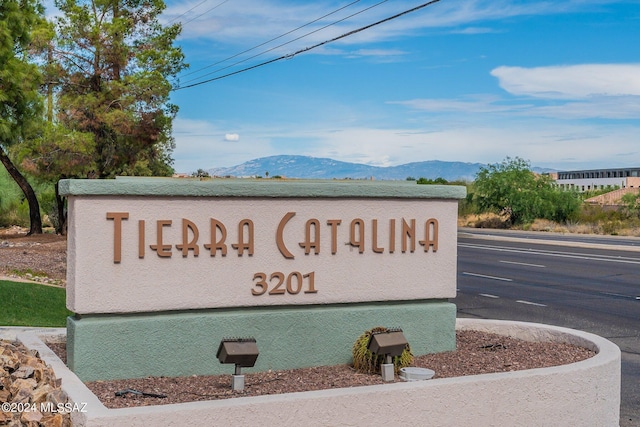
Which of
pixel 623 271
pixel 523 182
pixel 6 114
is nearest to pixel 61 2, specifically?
pixel 6 114

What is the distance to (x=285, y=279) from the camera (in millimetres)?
7863

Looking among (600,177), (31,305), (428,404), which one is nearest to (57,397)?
(428,404)

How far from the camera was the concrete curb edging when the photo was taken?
5.77m

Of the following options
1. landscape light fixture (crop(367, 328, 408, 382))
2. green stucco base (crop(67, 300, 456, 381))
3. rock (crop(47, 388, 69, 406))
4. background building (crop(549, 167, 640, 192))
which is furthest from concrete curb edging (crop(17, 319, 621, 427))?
background building (crop(549, 167, 640, 192))

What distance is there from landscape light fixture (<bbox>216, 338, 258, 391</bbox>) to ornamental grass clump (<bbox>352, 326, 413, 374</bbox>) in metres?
1.12

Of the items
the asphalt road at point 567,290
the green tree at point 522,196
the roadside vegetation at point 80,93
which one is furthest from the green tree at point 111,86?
the green tree at point 522,196

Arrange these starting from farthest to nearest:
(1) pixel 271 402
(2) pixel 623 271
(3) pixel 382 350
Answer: (2) pixel 623 271 < (3) pixel 382 350 < (1) pixel 271 402

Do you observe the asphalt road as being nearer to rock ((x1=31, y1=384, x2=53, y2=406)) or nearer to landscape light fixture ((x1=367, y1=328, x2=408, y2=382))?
landscape light fixture ((x1=367, y1=328, x2=408, y2=382))

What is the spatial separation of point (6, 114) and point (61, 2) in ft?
19.5

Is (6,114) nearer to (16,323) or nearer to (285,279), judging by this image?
(16,323)

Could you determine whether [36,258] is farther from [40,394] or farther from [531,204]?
[531,204]

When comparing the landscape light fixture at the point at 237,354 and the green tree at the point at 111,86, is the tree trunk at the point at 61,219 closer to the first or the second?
the green tree at the point at 111,86

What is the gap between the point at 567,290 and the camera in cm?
1888

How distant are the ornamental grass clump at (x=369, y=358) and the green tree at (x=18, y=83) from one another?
27796 millimetres
